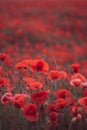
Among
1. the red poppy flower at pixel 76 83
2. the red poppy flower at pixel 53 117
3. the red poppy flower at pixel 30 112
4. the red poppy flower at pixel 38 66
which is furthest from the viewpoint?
the red poppy flower at pixel 38 66

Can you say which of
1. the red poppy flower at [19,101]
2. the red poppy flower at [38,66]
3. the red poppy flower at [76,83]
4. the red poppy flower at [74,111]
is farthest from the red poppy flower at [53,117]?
the red poppy flower at [38,66]

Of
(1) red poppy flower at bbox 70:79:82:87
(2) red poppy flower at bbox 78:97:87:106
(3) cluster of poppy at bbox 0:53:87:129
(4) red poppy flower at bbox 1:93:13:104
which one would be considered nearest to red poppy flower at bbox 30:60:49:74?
(3) cluster of poppy at bbox 0:53:87:129

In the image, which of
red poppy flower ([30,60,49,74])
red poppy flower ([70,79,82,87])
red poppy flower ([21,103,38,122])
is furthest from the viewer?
red poppy flower ([30,60,49,74])

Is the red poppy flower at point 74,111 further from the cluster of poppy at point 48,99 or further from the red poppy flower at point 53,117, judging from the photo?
the red poppy flower at point 53,117

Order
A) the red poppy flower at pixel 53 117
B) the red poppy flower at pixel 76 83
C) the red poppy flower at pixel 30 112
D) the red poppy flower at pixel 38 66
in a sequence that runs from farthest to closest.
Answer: the red poppy flower at pixel 38 66 → the red poppy flower at pixel 76 83 → the red poppy flower at pixel 53 117 → the red poppy flower at pixel 30 112

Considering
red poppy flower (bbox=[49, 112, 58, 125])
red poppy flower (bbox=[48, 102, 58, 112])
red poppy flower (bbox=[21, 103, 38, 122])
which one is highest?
red poppy flower (bbox=[21, 103, 38, 122])

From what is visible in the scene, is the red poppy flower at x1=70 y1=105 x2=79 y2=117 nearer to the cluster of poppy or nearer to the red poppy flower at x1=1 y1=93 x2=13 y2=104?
the cluster of poppy

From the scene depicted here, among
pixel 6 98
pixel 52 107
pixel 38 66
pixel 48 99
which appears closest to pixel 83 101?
pixel 52 107

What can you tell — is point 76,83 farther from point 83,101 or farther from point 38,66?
point 38,66

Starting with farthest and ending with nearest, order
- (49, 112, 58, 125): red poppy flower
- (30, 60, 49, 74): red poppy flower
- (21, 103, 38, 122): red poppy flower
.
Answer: (30, 60, 49, 74): red poppy flower, (49, 112, 58, 125): red poppy flower, (21, 103, 38, 122): red poppy flower

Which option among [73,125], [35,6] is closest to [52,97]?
[73,125]
